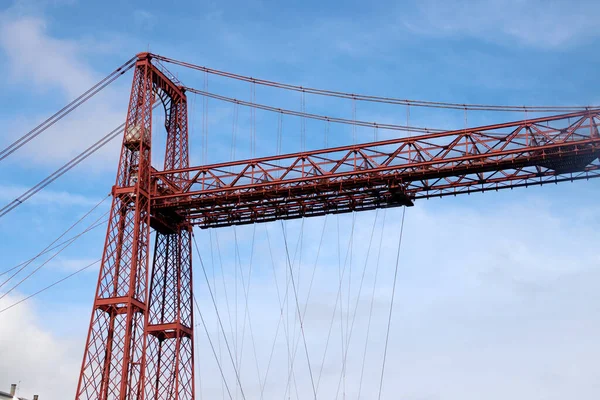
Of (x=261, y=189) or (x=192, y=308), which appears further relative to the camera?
(x=192, y=308)

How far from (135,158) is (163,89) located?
16.4 ft

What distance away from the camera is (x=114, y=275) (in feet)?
143

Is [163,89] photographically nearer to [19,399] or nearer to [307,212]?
[307,212]

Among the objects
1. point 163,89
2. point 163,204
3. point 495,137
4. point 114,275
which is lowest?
point 114,275

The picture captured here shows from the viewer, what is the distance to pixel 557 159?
40281 mm

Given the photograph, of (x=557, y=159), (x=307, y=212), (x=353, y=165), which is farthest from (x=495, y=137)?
(x=307, y=212)

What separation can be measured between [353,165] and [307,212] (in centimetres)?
445

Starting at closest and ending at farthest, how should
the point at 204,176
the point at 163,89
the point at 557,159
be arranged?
the point at 557,159 < the point at 204,176 < the point at 163,89

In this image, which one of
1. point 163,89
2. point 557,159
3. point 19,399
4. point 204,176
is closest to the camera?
point 557,159

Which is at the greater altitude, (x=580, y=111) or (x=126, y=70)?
(x=126, y=70)

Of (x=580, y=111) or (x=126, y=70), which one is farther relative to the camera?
(x=126, y=70)

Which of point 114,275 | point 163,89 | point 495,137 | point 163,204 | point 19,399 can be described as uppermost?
point 163,89

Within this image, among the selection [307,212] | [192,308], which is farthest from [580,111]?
[192,308]

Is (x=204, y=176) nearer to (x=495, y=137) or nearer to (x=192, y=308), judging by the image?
(x=192, y=308)
